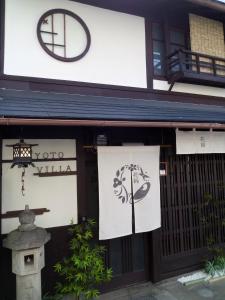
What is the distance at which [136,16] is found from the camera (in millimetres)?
6363

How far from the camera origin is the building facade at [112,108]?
15.6 feet

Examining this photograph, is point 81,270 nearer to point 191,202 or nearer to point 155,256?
point 155,256

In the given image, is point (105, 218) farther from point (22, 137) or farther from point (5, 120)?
point (5, 120)

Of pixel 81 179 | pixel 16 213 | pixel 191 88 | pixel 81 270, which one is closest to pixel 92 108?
pixel 81 179

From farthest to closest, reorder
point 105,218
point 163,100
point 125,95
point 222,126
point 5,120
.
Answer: point 163,100 < point 125,95 < point 222,126 < point 105,218 < point 5,120

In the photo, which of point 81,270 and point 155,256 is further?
point 155,256

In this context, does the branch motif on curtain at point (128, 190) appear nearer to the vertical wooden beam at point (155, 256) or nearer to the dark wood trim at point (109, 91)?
the vertical wooden beam at point (155, 256)

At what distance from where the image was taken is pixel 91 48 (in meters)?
5.76

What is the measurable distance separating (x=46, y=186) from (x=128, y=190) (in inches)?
66.1

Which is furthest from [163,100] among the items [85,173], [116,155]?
A: [85,173]

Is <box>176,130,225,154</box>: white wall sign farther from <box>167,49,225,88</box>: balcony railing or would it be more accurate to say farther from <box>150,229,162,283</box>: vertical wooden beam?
<box>150,229,162,283</box>: vertical wooden beam

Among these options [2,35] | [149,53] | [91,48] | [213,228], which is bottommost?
[213,228]

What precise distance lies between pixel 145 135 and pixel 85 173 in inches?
66.6

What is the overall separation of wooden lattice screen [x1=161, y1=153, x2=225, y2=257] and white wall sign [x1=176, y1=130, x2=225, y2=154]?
0.34 m
